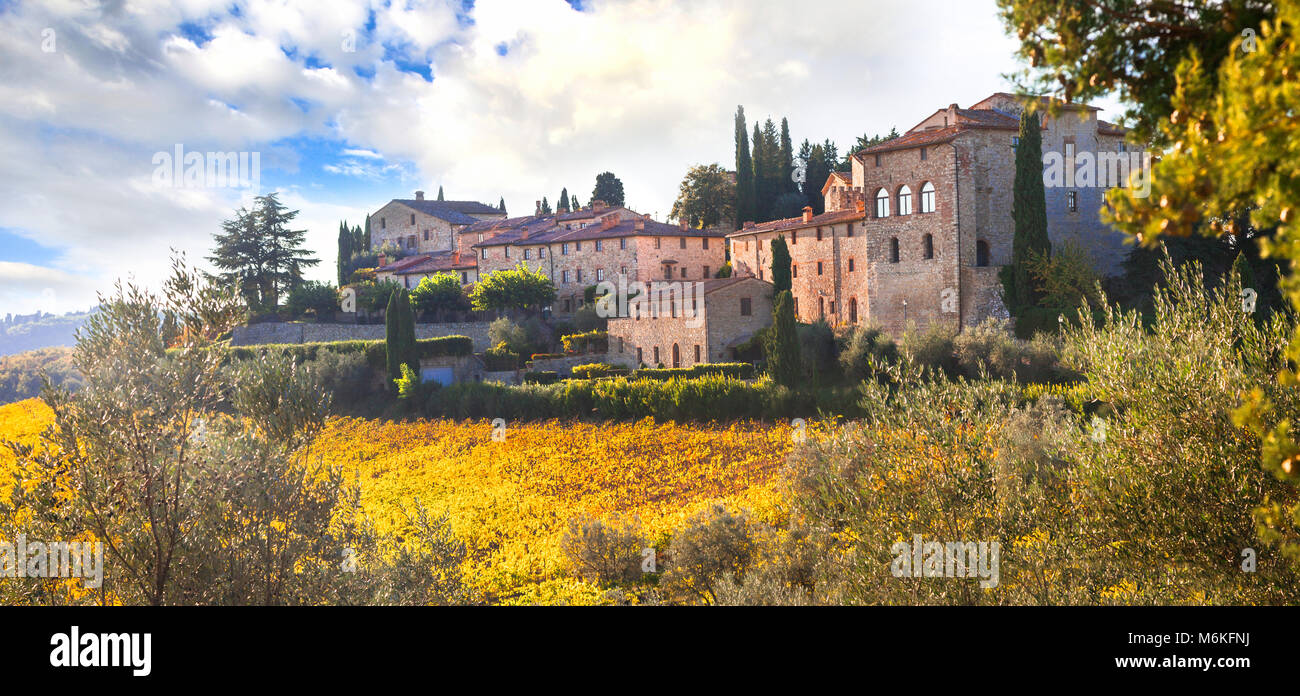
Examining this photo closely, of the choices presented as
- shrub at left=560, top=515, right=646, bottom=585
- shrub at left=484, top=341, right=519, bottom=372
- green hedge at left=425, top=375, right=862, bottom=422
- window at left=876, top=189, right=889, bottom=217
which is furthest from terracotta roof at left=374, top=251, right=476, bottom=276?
shrub at left=560, top=515, right=646, bottom=585

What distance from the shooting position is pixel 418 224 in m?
71.2

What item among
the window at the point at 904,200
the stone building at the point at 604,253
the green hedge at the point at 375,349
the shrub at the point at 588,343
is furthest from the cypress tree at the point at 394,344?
the window at the point at 904,200

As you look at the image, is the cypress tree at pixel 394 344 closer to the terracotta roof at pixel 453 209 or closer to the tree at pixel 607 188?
the terracotta roof at pixel 453 209

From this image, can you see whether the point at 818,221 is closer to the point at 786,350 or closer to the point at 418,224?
the point at 786,350

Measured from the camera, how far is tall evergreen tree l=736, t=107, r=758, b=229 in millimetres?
63812

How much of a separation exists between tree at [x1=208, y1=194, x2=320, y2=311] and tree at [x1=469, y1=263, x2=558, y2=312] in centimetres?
1315

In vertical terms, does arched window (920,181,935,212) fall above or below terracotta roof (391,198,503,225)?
below

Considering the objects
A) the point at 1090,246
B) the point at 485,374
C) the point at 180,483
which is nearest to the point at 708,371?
the point at 485,374

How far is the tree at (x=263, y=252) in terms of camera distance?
51.2 metres

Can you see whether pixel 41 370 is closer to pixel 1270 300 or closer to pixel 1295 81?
pixel 1295 81

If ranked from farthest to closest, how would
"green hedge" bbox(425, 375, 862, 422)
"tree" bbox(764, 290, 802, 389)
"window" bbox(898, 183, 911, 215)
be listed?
"window" bbox(898, 183, 911, 215) < "tree" bbox(764, 290, 802, 389) < "green hedge" bbox(425, 375, 862, 422)

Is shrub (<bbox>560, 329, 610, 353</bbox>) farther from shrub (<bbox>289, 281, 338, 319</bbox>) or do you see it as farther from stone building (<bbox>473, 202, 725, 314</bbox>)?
shrub (<bbox>289, 281, 338, 319</bbox>)

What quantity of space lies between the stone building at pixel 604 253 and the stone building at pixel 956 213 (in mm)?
16157

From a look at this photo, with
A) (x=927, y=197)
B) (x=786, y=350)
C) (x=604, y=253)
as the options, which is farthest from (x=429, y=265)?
(x=927, y=197)
